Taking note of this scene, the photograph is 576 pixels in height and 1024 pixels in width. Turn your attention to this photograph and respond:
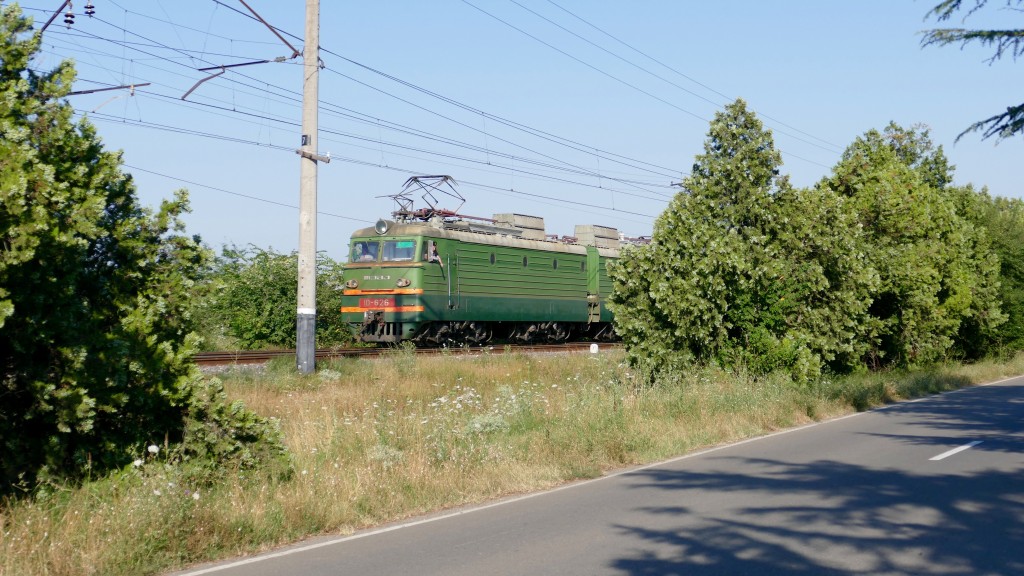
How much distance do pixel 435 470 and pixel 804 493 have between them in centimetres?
381

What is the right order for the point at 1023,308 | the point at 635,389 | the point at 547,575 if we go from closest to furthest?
1. the point at 547,575
2. the point at 635,389
3. the point at 1023,308

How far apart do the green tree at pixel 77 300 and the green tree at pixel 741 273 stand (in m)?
10.9

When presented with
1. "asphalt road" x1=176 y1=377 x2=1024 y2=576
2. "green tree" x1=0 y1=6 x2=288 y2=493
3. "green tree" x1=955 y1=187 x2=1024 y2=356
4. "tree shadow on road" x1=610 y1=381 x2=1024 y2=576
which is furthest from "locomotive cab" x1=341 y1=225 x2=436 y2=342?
"green tree" x1=955 y1=187 x2=1024 y2=356

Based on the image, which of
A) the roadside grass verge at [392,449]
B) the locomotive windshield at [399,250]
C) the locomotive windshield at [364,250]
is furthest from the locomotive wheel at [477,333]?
the roadside grass verge at [392,449]

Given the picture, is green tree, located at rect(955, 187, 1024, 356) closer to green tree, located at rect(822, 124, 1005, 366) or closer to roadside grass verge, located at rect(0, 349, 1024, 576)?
green tree, located at rect(822, 124, 1005, 366)

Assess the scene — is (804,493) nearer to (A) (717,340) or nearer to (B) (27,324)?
(B) (27,324)

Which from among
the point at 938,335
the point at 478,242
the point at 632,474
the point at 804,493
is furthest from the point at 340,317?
the point at 804,493

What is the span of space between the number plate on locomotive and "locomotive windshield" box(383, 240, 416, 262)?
122 cm

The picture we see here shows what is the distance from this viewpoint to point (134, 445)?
8578 mm

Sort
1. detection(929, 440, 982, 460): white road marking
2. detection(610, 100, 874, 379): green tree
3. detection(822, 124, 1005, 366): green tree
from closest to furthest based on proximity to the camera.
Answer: detection(929, 440, 982, 460): white road marking < detection(610, 100, 874, 379): green tree < detection(822, 124, 1005, 366): green tree

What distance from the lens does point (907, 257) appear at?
25.8 metres

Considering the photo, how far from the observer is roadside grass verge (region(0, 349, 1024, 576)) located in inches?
283

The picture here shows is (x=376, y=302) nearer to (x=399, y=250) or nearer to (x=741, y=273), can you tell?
(x=399, y=250)

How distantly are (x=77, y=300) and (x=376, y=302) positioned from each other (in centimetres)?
2101
